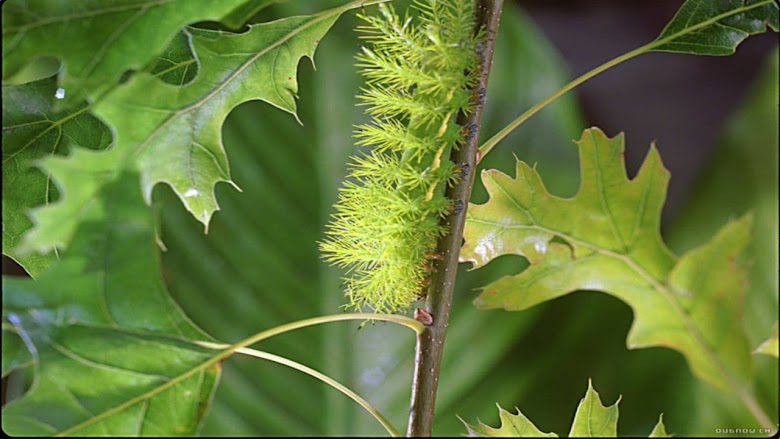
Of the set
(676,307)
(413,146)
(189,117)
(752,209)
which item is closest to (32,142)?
(189,117)

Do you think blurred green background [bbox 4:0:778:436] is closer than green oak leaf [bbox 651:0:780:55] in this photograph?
No

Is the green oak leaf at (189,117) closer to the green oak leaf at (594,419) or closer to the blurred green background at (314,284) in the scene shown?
the green oak leaf at (594,419)

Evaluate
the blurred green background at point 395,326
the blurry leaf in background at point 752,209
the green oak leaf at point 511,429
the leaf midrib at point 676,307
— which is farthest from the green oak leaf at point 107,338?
the blurry leaf in background at point 752,209

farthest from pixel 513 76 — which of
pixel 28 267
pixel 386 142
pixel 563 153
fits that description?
pixel 28 267

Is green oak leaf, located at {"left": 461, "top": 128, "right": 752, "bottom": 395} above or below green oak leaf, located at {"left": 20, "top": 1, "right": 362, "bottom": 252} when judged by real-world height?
below

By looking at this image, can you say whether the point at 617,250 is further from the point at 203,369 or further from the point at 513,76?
the point at 513,76

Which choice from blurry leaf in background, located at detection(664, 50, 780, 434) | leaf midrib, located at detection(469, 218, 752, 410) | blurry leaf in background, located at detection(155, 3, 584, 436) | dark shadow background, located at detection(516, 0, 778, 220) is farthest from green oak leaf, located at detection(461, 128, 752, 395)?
dark shadow background, located at detection(516, 0, 778, 220)

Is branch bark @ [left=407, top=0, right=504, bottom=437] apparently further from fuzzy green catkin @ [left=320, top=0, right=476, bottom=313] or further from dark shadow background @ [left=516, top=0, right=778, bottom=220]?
dark shadow background @ [left=516, top=0, right=778, bottom=220]
